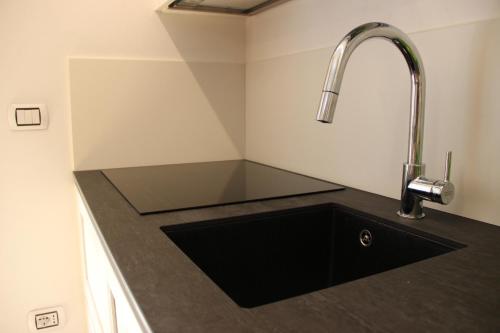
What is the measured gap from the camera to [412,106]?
0.78 metres

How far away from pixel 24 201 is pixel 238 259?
2.98 feet

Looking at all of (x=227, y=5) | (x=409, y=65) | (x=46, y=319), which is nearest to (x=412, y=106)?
(x=409, y=65)

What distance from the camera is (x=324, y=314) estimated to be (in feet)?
1.47

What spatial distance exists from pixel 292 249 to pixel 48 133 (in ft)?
3.16

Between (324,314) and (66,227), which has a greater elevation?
(324,314)

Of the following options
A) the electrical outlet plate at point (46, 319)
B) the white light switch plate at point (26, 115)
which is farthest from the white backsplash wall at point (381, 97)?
the electrical outlet plate at point (46, 319)

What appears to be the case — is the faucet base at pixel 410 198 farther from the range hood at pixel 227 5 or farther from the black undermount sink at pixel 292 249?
the range hood at pixel 227 5

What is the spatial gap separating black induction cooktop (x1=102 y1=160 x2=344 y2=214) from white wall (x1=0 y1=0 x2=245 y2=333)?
23 centimetres

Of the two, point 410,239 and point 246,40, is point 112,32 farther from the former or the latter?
point 410,239

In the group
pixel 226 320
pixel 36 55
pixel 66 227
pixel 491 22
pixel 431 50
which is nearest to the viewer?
pixel 226 320

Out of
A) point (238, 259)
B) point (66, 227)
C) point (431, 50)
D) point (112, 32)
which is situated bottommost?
point (66, 227)

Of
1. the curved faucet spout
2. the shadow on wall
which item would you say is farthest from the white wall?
the curved faucet spout

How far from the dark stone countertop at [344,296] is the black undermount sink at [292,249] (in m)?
0.08

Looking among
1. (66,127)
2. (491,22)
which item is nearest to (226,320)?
(491,22)
